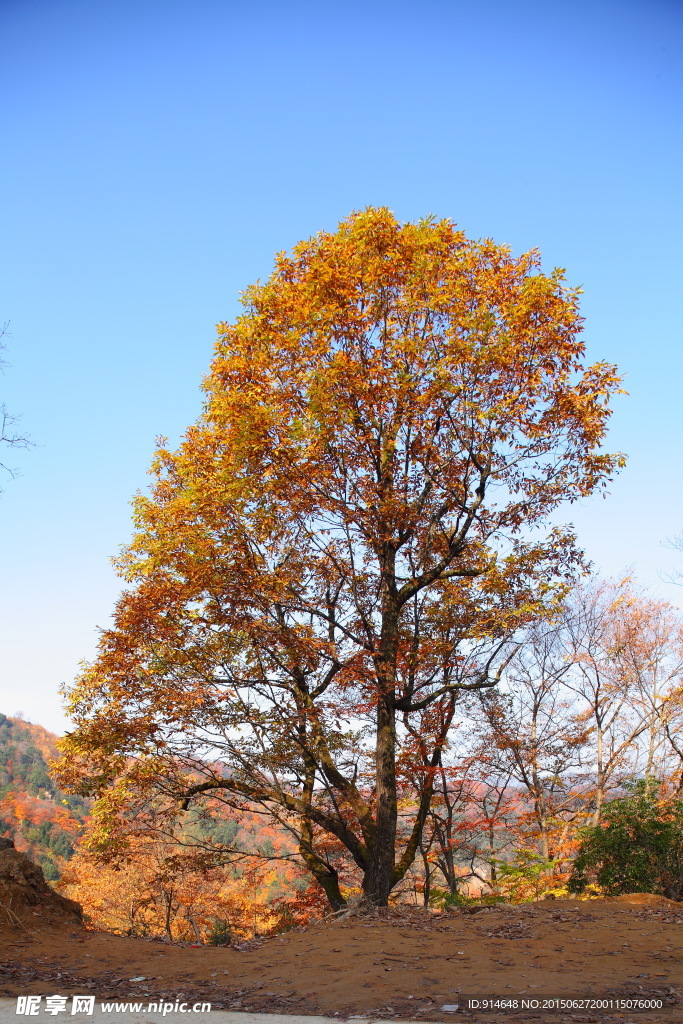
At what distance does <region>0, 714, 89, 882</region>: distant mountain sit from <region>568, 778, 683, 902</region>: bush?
23.5m

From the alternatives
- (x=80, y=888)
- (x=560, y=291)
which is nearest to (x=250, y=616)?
(x=560, y=291)

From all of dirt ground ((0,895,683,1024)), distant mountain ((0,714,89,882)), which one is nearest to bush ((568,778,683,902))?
dirt ground ((0,895,683,1024))

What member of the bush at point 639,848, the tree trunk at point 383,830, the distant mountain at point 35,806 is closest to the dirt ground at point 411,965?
the tree trunk at point 383,830

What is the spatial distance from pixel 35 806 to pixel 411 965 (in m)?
42.2

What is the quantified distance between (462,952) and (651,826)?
4.85 metres

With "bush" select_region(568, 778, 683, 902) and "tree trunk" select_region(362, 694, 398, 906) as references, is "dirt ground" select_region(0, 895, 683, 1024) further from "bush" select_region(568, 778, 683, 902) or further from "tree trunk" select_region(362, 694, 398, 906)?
"bush" select_region(568, 778, 683, 902)

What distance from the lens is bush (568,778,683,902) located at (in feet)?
31.6

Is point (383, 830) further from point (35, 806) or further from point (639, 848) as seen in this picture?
point (35, 806)

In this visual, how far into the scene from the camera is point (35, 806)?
40.3m

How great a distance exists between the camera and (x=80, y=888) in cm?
2395

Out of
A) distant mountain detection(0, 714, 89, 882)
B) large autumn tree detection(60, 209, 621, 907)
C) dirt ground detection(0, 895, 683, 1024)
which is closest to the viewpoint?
dirt ground detection(0, 895, 683, 1024)

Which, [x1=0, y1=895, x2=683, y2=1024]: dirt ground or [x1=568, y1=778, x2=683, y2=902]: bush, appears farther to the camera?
[x1=568, y1=778, x2=683, y2=902]: bush

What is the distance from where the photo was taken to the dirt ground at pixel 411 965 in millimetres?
4770

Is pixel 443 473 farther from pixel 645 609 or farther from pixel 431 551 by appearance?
pixel 645 609
